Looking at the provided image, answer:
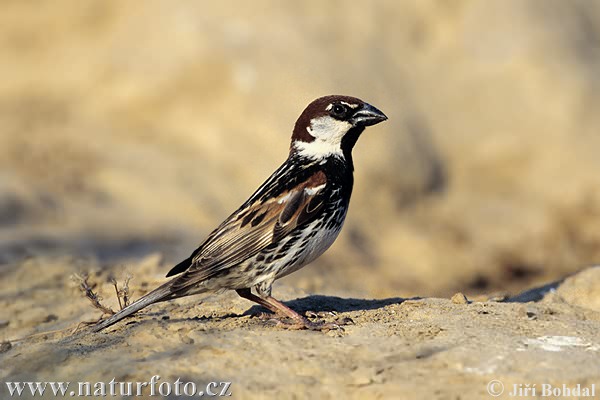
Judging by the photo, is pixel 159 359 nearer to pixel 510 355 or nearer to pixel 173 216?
pixel 510 355

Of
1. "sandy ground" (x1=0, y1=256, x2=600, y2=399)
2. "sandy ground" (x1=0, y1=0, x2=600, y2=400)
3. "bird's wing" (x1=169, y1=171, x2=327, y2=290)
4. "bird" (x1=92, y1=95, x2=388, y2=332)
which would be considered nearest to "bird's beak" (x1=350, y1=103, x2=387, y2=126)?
"bird" (x1=92, y1=95, x2=388, y2=332)

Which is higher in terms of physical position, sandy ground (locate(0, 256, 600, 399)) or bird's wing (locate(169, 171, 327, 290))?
bird's wing (locate(169, 171, 327, 290))

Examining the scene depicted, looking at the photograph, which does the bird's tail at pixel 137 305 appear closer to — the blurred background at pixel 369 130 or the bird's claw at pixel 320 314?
the bird's claw at pixel 320 314

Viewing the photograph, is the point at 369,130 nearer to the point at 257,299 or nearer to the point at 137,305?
the point at 257,299

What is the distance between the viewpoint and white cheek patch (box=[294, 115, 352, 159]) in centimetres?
639

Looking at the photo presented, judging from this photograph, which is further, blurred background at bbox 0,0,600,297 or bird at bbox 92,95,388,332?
blurred background at bbox 0,0,600,297

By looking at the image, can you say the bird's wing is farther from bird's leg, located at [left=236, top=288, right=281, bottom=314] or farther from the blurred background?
the blurred background

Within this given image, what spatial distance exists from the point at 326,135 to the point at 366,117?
298 mm

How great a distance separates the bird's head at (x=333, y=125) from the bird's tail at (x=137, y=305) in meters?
1.37

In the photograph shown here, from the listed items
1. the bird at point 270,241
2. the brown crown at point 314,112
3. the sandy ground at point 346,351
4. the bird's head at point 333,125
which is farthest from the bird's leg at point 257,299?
the brown crown at point 314,112

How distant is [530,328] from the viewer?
18.1 feet

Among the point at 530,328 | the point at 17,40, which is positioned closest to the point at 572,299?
the point at 530,328

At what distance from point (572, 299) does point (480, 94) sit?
5.06 m

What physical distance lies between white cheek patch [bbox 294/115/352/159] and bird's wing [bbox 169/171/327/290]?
37 cm
